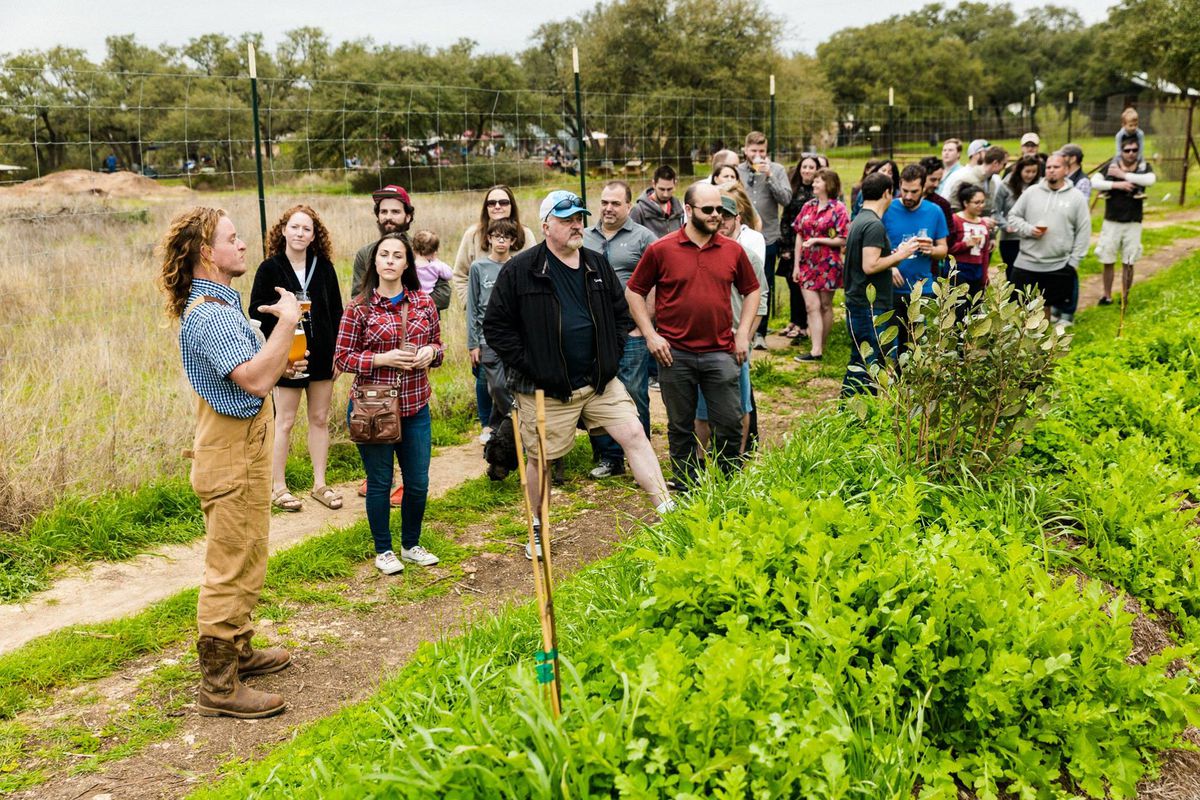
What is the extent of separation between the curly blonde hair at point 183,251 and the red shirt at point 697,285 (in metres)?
2.66

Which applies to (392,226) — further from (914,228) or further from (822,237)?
(822,237)

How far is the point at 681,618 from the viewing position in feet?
10.7

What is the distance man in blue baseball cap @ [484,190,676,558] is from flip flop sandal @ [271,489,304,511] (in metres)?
1.97

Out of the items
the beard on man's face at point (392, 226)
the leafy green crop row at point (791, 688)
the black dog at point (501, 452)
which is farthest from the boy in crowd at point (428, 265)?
the leafy green crop row at point (791, 688)

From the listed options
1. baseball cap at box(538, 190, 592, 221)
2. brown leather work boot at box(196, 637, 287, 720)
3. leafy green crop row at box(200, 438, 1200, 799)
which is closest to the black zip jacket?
baseball cap at box(538, 190, 592, 221)

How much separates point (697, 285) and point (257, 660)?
310cm

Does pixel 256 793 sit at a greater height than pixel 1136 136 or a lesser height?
lesser

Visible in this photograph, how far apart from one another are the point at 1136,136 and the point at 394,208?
10.2 metres

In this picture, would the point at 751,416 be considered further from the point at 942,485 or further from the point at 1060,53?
the point at 1060,53

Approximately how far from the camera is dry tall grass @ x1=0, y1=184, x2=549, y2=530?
620 centimetres

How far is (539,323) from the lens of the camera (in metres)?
5.37

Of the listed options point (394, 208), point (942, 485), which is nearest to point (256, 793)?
point (942, 485)

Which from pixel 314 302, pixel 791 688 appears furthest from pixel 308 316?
pixel 791 688

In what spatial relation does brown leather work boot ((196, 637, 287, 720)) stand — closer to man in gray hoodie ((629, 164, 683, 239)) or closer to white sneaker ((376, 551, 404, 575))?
white sneaker ((376, 551, 404, 575))
